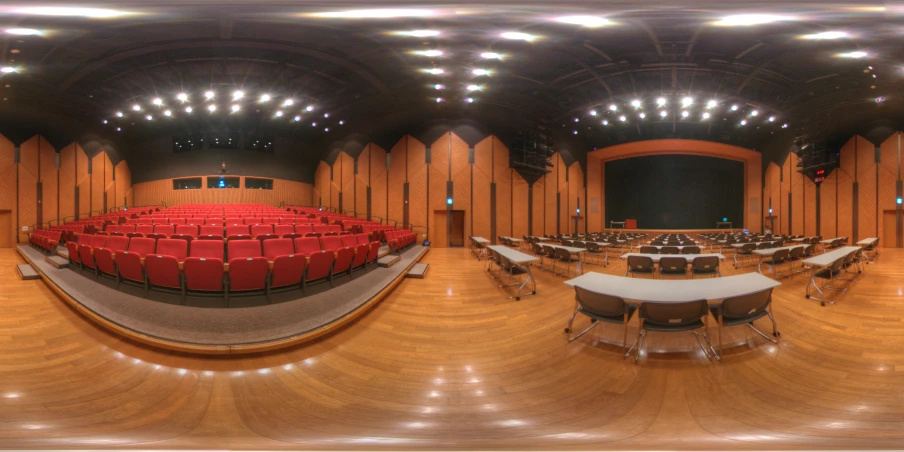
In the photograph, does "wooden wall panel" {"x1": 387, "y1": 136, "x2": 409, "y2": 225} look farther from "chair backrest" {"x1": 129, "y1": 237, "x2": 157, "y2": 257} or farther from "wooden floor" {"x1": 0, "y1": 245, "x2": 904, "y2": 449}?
"wooden floor" {"x1": 0, "y1": 245, "x2": 904, "y2": 449}

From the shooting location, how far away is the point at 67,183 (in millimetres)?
12031

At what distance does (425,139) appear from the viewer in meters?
12.0

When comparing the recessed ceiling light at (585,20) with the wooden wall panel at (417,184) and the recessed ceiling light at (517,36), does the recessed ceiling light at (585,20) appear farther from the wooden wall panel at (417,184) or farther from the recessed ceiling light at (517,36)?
the wooden wall panel at (417,184)

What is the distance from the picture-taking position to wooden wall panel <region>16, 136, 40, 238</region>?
10.9 meters

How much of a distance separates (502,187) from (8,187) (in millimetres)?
17054

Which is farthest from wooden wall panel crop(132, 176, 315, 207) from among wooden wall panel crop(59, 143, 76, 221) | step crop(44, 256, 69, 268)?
step crop(44, 256, 69, 268)

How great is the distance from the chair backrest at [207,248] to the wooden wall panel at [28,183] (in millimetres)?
13255

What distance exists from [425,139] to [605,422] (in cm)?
1149

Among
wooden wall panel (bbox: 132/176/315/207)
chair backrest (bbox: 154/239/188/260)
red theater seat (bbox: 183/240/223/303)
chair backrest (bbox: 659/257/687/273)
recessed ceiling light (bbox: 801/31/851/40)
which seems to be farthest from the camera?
wooden wall panel (bbox: 132/176/315/207)

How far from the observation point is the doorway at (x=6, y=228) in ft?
34.9

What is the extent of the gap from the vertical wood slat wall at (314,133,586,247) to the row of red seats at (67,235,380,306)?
761 centimetres

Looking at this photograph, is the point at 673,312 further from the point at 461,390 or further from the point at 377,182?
the point at 377,182

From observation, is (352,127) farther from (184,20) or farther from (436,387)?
(436,387)

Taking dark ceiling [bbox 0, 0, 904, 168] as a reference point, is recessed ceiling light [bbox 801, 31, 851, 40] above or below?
below
